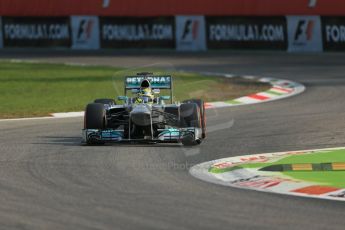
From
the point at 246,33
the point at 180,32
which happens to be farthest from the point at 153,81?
the point at 180,32

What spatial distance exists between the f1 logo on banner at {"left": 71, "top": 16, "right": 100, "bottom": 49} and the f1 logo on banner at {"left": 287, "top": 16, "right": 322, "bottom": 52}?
9.12 meters

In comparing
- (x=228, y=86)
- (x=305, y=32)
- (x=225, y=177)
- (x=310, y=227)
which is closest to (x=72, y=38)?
(x=305, y=32)

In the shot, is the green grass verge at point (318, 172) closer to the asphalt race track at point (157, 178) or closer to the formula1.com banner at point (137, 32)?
the asphalt race track at point (157, 178)

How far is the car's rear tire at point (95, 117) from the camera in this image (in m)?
14.6

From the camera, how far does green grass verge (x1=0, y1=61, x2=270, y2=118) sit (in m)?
21.1

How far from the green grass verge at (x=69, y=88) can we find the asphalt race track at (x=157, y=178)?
2112 millimetres

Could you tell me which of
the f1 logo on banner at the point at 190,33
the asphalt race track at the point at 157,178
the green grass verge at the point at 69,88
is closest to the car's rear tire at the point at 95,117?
the asphalt race track at the point at 157,178

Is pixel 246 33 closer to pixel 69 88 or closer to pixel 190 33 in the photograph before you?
pixel 190 33

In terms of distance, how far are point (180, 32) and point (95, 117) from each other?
24.5 meters

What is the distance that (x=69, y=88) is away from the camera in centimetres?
2558

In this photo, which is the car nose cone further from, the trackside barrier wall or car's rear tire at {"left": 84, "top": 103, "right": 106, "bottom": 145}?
the trackside barrier wall

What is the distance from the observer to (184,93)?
24.3 m
